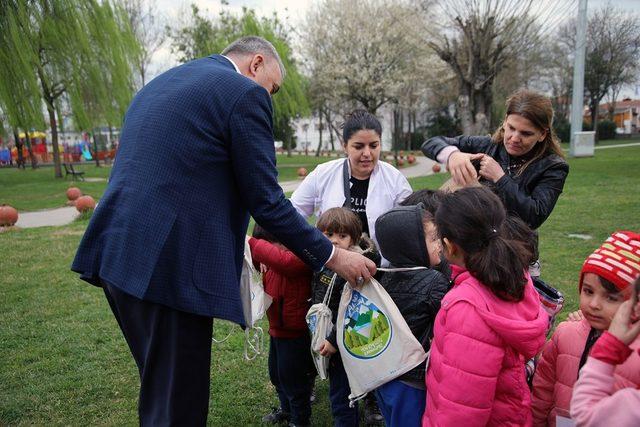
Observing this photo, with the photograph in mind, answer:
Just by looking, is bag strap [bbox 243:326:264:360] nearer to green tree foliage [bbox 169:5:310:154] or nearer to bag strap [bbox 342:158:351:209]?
bag strap [bbox 342:158:351:209]

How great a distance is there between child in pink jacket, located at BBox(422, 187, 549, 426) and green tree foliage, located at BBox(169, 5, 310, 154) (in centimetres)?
2630

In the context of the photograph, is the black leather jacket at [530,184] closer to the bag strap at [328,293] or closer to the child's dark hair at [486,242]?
the child's dark hair at [486,242]

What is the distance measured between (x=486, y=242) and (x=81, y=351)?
3898mm

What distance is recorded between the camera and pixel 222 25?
1262 inches

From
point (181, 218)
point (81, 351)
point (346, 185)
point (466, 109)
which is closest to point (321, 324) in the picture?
point (181, 218)

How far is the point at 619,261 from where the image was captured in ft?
6.01

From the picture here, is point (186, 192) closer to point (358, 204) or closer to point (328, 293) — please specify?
point (328, 293)

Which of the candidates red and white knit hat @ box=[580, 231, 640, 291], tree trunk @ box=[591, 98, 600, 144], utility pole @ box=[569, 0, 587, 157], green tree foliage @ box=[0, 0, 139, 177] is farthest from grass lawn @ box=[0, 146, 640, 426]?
tree trunk @ box=[591, 98, 600, 144]

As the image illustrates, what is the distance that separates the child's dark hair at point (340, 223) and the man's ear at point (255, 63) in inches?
33.7

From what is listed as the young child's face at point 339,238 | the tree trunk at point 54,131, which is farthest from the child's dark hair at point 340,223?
the tree trunk at point 54,131

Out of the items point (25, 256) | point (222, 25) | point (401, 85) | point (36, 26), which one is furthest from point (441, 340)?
point (222, 25)

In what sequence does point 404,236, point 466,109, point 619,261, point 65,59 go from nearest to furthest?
1. point 619,261
2. point 404,236
3. point 65,59
4. point 466,109

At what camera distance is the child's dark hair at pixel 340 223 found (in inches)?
112

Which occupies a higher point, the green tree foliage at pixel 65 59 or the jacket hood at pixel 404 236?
the green tree foliage at pixel 65 59
